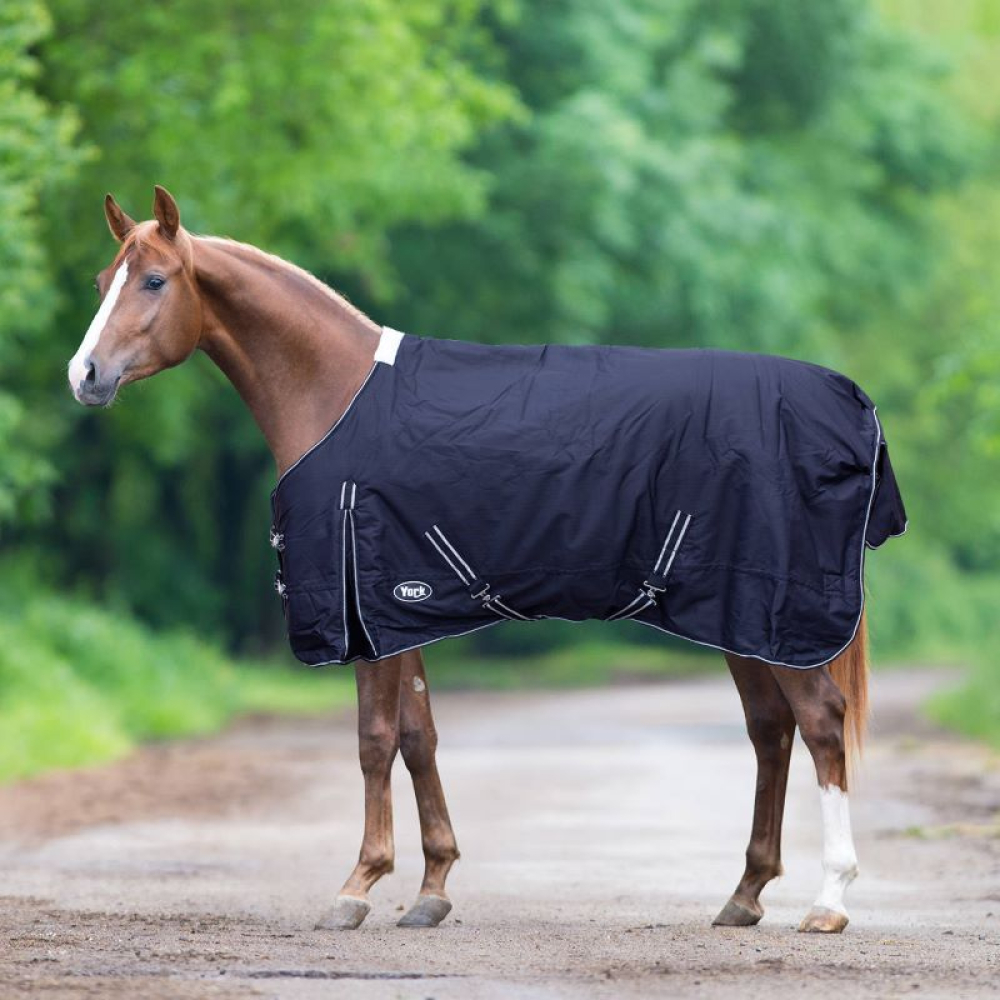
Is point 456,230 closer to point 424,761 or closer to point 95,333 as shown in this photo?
point 424,761

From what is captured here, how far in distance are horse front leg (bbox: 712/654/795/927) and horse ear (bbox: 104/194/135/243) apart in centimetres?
283

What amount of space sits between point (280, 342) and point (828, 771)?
2623 millimetres

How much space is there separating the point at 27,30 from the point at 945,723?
10.9 metres

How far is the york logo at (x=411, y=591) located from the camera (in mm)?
8414

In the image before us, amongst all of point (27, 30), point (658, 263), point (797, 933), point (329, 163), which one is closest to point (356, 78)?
point (329, 163)

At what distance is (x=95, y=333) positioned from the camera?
845cm

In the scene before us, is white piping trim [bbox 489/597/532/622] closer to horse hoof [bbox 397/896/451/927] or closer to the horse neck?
the horse neck

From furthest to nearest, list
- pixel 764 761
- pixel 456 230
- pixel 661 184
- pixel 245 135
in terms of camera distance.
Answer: pixel 456 230, pixel 661 184, pixel 245 135, pixel 764 761

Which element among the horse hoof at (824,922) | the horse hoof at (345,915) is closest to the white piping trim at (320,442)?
the horse hoof at (345,915)

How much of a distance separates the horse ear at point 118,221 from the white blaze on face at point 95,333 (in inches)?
11.3

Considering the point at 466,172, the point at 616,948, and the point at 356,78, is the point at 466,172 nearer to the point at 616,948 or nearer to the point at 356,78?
the point at 356,78

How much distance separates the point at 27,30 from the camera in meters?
15.3

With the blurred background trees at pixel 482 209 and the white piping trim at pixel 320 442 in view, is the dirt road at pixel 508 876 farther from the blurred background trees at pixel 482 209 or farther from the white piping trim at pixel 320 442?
the blurred background trees at pixel 482 209

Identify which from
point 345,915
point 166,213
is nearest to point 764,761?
point 345,915
